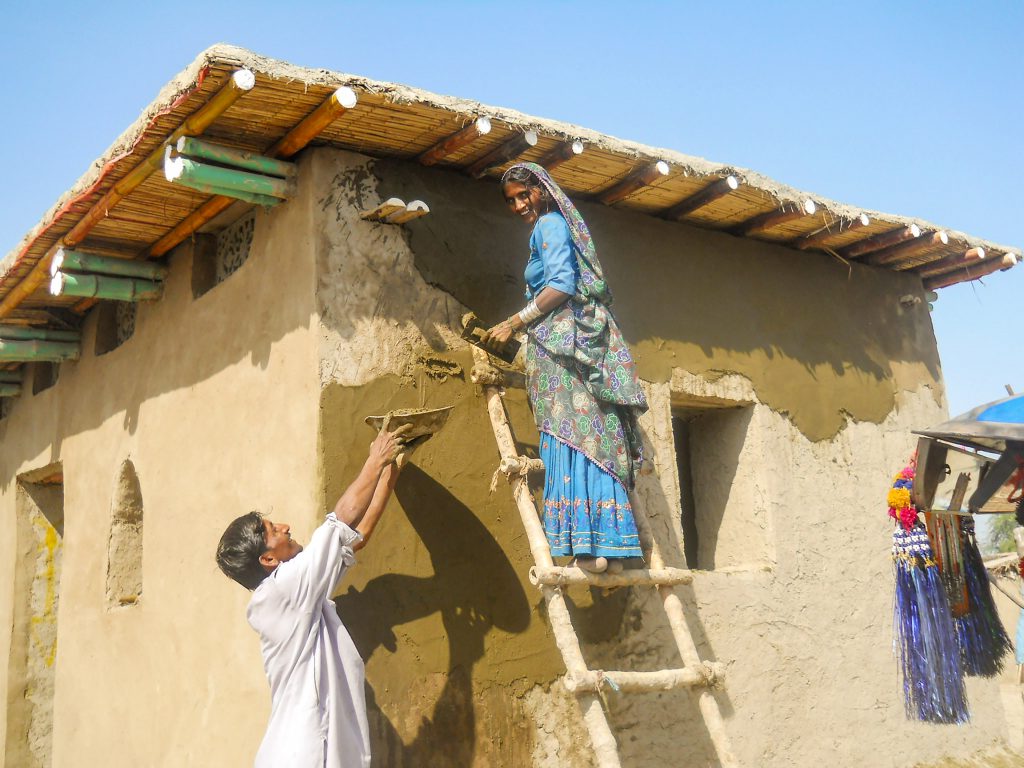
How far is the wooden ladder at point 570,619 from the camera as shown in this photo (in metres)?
3.40

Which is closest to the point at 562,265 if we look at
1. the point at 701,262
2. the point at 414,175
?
the point at 414,175

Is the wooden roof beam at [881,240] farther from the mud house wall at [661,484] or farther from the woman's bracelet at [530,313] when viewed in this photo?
the woman's bracelet at [530,313]

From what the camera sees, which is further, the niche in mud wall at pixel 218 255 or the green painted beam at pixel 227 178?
the niche in mud wall at pixel 218 255

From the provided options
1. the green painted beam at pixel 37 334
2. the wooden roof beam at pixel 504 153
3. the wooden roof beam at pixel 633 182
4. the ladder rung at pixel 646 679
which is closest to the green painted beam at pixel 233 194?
the wooden roof beam at pixel 504 153

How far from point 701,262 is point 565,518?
2091mm

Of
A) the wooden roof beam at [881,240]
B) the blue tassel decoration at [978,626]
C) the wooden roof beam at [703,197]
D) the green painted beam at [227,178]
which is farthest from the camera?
the wooden roof beam at [881,240]

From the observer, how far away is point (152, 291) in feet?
17.6

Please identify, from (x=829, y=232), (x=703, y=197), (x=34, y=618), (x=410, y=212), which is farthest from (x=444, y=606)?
(x=34, y=618)

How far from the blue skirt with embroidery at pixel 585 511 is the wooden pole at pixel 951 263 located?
11.0 feet

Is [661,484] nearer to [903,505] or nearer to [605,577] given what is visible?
[605,577]

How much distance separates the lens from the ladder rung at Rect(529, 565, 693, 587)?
3555 mm

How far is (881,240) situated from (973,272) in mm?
1015

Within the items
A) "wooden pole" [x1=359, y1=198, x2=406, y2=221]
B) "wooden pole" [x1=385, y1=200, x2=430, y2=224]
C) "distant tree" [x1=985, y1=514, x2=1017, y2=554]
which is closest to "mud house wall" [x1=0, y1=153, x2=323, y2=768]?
"wooden pole" [x1=359, y1=198, x2=406, y2=221]

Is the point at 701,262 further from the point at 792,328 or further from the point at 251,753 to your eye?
the point at 251,753
